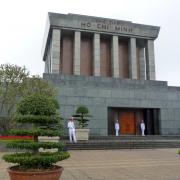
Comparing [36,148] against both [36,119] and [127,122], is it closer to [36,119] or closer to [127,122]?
[36,119]

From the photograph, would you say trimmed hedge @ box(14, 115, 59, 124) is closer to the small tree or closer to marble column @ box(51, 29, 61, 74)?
the small tree

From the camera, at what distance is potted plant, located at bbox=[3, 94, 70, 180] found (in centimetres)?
802

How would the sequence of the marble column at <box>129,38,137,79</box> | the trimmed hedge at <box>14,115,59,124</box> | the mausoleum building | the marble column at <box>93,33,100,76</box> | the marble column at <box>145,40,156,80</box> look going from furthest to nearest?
the marble column at <box>145,40,156,80</box>
the marble column at <box>129,38,137,79</box>
the marble column at <box>93,33,100,76</box>
the mausoleum building
the trimmed hedge at <box>14,115,59,124</box>

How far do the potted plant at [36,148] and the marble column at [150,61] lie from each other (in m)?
28.5

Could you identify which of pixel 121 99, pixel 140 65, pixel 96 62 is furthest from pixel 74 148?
pixel 140 65

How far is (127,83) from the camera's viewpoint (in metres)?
30.7

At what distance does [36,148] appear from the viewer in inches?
343

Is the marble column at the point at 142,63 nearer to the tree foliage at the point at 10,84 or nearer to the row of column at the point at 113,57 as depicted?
the row of column at the point at 113,57

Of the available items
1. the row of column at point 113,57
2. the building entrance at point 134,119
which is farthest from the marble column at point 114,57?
the building entrance at point 134,119

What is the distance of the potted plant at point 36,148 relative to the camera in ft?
26.3

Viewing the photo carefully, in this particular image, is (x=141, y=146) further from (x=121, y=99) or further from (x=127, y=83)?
(x=127, y=83)

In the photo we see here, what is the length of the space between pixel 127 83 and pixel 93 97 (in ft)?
14.3

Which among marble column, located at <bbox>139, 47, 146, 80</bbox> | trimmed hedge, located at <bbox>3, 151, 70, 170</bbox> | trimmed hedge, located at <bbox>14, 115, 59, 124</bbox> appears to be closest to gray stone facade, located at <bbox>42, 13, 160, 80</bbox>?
marble column, located at <bbox>139, 47, 146, 80</bbox>

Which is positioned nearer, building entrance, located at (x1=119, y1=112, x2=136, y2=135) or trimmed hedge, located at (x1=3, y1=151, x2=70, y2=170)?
trimmed hedge, located at (x1=3, y1=151, x2=70, y2=170)
